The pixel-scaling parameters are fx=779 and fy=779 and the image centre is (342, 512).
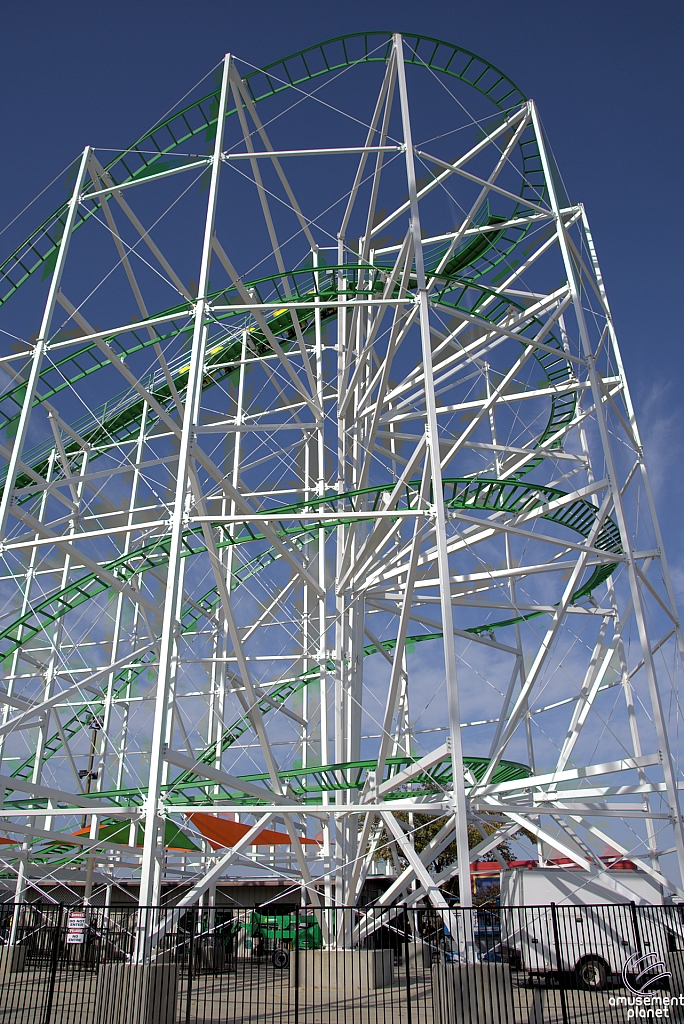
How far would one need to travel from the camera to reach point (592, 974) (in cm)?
1269

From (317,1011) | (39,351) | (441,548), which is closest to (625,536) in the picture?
(441,548)

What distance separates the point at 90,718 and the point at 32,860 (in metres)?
7.18

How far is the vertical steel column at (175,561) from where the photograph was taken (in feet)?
33.5

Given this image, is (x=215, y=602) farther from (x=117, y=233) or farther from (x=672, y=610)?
(x=672, y=610)

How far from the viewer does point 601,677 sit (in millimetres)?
14641

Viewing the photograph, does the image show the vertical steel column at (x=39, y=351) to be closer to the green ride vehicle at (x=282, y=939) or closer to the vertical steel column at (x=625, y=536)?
the green ride vehicle at (x=282, y=939)

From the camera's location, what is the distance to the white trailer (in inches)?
394

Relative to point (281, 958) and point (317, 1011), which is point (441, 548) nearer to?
point (317, 1011)

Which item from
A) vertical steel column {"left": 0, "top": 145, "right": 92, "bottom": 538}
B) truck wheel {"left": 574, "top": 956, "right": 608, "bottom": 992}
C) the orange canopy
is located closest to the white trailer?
truck wheel {"left": 574, "top": 956, "right": 608, "bottom": 992}

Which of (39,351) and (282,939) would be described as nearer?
(39,351)

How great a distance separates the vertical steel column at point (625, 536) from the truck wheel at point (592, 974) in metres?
2.48

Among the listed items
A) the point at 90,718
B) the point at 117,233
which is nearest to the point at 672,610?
the point at 117,233

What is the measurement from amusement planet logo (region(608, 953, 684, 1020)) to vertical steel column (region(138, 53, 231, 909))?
6179 millimetres

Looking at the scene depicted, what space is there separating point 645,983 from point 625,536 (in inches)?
255
